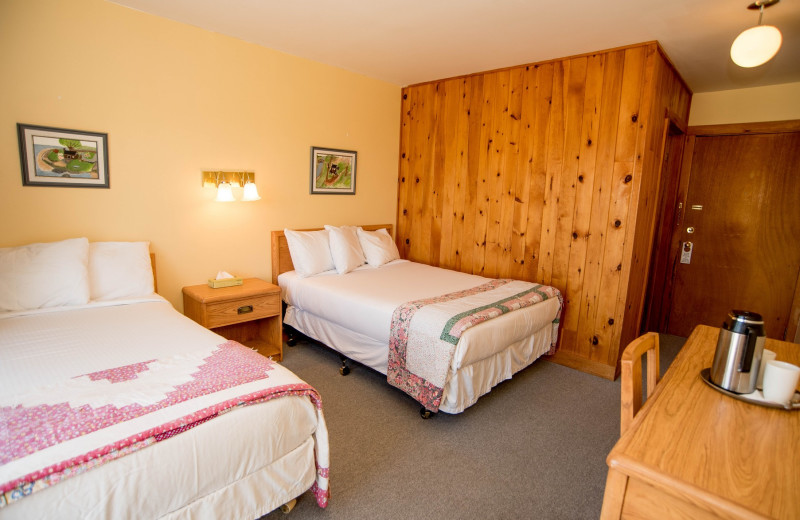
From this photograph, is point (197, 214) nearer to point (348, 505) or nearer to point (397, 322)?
point (397, 322)

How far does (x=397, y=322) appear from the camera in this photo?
2.54 metres

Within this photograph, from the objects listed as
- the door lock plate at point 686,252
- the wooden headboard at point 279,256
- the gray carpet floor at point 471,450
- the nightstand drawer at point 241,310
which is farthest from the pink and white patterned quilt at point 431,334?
the door lock plate at point 686,252

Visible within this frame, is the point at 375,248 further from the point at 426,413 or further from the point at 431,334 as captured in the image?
the point at 426,413

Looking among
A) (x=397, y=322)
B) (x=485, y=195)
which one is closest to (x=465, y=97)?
(x=485, y=195)

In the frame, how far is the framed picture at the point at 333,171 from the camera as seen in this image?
12.1 feet

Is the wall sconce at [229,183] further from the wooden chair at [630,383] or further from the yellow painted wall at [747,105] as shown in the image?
the yellow painted wall at [747,105]

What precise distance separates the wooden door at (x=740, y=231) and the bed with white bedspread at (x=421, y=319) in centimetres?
190

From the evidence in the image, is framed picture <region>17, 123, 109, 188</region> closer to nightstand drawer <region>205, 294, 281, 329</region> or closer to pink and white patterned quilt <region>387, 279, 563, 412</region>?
nightstand drawer <region>205, 294, 281, 329</region>

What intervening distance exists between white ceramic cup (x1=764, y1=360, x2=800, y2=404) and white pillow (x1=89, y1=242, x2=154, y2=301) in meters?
3.04

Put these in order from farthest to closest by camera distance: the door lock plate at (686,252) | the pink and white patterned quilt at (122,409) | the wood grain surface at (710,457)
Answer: the door lock plate at (686,252) → the pink and white patterned quilt at (122,409) → the wood grain surface at (710,457)

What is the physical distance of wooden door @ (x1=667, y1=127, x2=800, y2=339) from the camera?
3.48 metres

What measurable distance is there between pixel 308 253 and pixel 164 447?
90.8 inches

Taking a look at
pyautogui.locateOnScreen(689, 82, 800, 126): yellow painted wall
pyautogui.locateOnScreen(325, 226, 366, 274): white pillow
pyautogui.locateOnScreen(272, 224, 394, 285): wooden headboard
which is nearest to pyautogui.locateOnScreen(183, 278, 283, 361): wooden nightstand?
pyautogui.locateOnScreen(272, 224, 394, 285): wooden headboard

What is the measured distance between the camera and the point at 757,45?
6.53 ft
